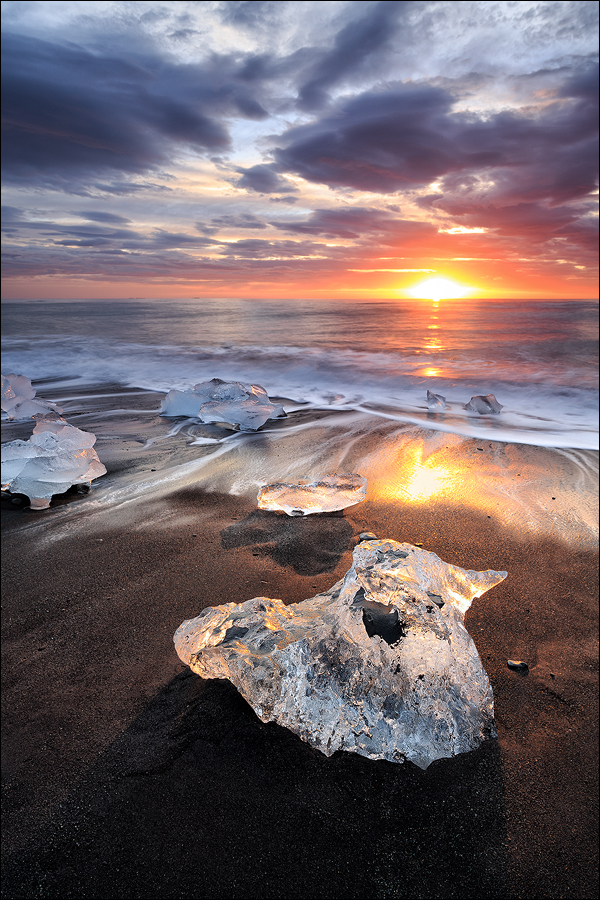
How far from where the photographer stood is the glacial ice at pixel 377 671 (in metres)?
1.29

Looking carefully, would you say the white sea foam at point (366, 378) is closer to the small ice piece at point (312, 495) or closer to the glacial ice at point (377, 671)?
the small ice piece at point (312, 495)

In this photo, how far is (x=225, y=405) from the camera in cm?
452

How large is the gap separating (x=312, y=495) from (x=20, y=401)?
416 centimetres

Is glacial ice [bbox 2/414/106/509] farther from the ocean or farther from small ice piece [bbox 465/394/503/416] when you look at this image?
small ice piece [bbox 465/394/503/416]

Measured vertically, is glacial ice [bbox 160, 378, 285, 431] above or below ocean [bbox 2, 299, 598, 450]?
below

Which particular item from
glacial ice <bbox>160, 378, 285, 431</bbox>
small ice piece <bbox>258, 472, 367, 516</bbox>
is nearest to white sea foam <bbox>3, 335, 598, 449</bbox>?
glacial ice <bbox>160, 378, 285, 431</bbox>

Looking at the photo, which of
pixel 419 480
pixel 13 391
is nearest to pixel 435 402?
pixel 419 480

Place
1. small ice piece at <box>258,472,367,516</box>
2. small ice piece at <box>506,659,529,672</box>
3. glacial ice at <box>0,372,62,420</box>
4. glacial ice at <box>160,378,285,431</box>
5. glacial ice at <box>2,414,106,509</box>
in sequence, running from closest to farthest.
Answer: small ice piece at <box>506,659,529,672</box>, small ice piece at <box>258,472,367,516</box>, glacial ice at <box>2,414,106,509</box>, glacial ice at <box>160,378,285,431</box>, glacial ice at <box>0,372,62,420</box>

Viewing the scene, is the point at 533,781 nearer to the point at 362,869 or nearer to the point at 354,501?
the point at 362,869

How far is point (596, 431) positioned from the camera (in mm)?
5121

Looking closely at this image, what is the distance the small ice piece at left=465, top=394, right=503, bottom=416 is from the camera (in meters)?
5.70

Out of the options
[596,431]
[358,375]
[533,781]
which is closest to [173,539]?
[533,781]

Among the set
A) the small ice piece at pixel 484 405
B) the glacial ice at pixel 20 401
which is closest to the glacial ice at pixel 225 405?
the glacial ice at pixel 20 401

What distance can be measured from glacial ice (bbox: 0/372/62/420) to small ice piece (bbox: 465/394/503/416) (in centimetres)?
498
